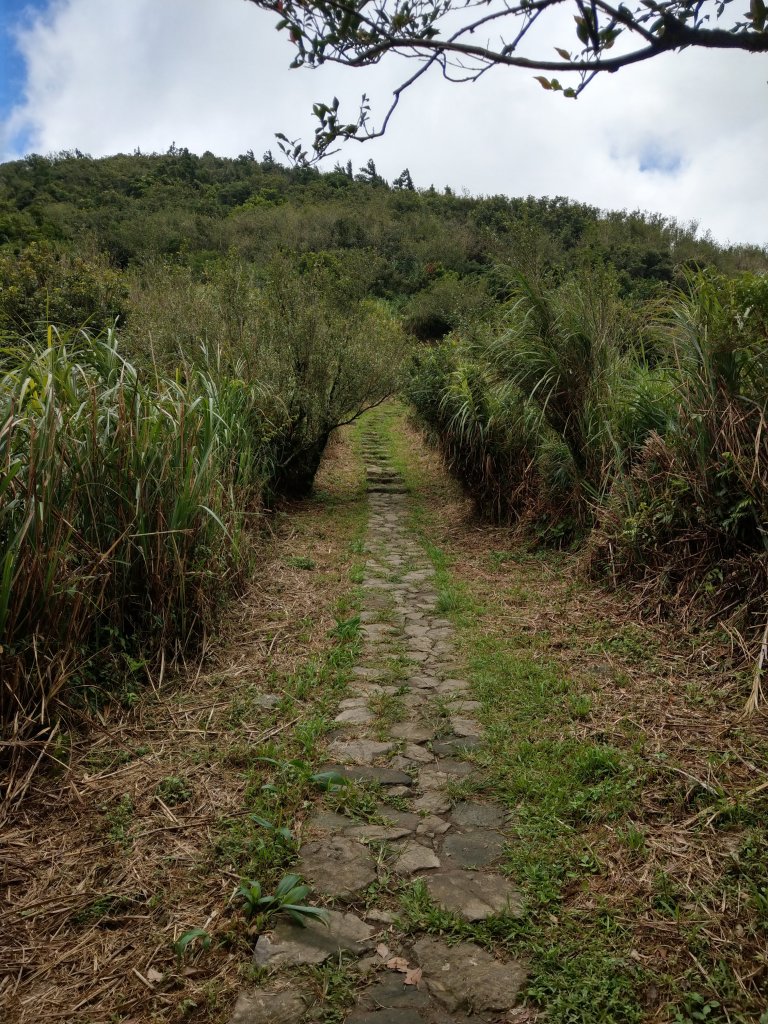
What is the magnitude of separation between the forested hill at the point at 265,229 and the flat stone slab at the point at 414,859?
987cm

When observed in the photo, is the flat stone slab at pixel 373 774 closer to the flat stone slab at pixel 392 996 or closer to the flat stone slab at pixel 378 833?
the flat stone slab at pixel 378 833

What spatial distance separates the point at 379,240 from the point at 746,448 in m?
32.2

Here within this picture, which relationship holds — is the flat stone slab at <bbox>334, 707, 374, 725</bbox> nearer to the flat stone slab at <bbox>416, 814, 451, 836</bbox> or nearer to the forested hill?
the flat stone slab at <bbox>416, 814, 451, 836</bbox>

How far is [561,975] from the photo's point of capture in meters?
1.89

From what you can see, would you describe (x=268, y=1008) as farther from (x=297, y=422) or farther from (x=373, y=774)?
(x=297, y=422)

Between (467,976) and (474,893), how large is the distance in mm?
344

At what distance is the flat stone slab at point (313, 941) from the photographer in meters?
1.97

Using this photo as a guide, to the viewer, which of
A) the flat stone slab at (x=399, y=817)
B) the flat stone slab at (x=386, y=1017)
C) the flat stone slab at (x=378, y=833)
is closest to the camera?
the flat stone slab at (x=386, y=1017)

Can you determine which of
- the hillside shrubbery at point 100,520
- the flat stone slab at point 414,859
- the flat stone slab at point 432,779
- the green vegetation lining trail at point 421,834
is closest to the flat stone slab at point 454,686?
the green vegetation lining trail at point 421,834

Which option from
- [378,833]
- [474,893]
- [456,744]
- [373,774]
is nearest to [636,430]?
[456,744]

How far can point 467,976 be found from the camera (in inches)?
75.5

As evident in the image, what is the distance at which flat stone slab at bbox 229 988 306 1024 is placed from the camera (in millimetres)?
1773

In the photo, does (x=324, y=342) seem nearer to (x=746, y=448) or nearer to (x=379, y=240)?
(x=746, y=448)

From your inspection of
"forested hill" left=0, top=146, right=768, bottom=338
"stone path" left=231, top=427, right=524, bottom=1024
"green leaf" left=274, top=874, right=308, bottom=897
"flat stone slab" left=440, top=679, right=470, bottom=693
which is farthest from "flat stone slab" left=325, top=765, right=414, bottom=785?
"forested hill" left=0, top=146, right=768, bottom=338
